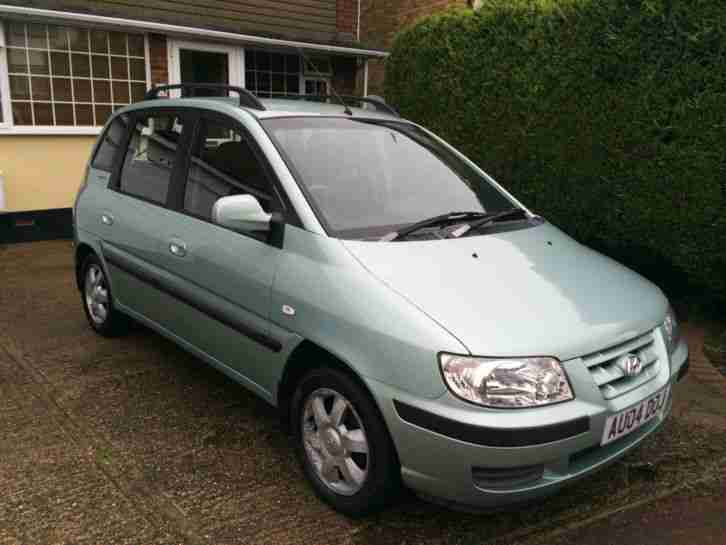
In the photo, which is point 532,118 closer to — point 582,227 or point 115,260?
point 582,227

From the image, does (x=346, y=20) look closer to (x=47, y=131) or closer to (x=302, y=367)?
(x=47, y=131)

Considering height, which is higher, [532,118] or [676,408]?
[532,118]

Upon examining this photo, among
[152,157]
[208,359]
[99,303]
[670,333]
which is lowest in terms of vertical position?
[99,303]

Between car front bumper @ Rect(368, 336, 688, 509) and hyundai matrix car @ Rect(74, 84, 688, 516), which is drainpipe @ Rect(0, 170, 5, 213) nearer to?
hyundai matrix car @ Rect(74, 84, 688, 516)

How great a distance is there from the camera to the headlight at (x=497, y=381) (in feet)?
7.59

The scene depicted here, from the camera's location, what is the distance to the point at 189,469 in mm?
3145

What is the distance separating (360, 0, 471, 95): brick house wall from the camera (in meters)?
11.4

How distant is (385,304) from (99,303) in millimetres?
3104

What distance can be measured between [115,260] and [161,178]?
77cm

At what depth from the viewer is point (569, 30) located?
5.70 metres

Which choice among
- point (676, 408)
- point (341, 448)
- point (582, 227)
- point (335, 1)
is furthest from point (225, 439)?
point (335, 1)

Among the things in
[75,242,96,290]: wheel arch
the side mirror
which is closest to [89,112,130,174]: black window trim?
[75,242,96,290]: wheel arch

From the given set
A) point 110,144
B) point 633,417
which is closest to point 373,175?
point 633,417

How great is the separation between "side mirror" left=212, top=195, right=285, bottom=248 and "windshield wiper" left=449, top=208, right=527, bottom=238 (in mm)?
820
